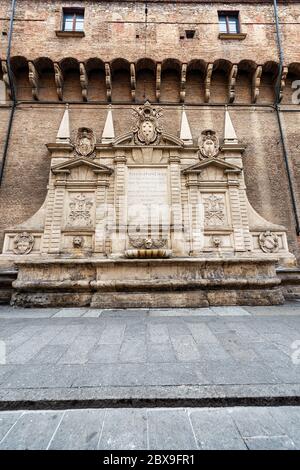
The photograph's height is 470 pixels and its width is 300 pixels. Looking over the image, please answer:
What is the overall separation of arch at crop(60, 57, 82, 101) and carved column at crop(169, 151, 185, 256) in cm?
599

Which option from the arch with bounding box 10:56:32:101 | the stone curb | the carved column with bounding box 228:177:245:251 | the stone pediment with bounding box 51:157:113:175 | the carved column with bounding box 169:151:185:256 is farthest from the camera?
the arch with bounding box 10:56:32:101

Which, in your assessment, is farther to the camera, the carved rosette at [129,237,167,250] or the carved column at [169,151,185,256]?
the carved column at [169,151,185,256]

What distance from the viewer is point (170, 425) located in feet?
6.08

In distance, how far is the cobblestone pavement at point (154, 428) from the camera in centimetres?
165

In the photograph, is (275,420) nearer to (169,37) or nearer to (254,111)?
(254,111)

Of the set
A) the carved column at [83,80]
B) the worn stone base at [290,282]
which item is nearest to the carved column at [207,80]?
the carved column at [83,80]

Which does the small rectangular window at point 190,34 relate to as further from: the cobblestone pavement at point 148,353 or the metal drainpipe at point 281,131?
the cobblestone pavement at point 148,353

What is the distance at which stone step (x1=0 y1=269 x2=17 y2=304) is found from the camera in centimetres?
727

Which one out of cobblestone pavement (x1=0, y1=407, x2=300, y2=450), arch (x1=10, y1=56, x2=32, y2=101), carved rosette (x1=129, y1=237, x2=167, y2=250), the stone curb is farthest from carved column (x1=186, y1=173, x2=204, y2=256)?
arch (x1=10, y1=56, x2=32, y2=101)

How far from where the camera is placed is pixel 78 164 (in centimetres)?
829

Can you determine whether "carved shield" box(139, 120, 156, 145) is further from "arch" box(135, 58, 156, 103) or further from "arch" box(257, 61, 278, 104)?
"arch" box(257, 61, 278, 104)

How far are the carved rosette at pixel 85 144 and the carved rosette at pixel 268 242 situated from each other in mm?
7348

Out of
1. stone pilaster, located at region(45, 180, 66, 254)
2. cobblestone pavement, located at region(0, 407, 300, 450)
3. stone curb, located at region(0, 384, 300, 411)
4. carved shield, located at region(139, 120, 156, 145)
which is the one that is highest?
carved shield, located at region(139, 120, 156, 145)
